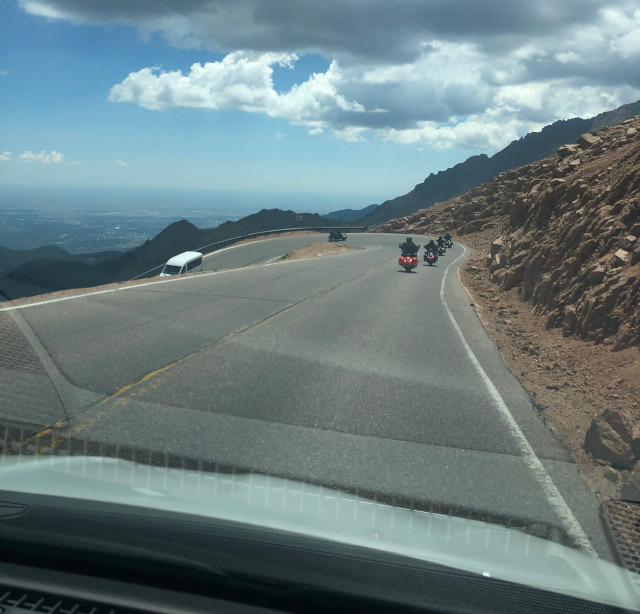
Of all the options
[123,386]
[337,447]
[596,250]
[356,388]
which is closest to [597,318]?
[596,250]

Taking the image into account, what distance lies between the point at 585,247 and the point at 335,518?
1460 centimetres

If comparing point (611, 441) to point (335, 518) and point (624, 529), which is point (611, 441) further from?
point (335, 518)

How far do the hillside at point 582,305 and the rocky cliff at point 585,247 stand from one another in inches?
1.4

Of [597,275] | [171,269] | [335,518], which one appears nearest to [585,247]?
[597,275]

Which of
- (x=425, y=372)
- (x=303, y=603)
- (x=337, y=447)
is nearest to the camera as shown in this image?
(x=303, y=603)

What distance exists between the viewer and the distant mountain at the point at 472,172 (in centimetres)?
15662

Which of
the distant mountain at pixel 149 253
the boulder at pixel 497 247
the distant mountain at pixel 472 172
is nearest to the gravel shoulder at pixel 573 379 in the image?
the boulder at pixel 497 247

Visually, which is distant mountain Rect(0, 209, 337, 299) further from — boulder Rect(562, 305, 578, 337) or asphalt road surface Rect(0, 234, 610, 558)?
boulder Rect(562, 305, 578, 337)

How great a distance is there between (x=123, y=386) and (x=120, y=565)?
4.86m

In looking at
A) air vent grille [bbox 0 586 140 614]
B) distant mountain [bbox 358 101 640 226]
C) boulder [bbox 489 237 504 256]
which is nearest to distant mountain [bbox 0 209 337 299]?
boulder [bbox 489 237 504 256]

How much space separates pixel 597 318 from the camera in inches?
479

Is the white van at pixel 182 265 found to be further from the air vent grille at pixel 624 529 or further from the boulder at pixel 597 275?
the air vent grille at pixel 624 529

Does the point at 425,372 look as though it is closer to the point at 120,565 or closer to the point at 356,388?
the point at 356,388

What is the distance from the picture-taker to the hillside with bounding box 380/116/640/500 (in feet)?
21.4
